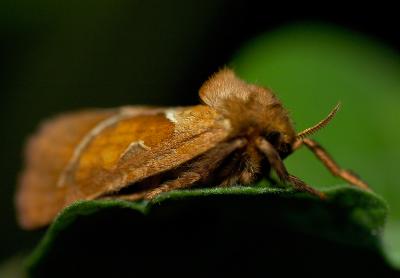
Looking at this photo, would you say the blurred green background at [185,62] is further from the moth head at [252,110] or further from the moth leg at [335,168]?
the moth head at [252,110]

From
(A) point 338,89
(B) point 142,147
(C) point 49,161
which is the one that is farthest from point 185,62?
(B) point 142,147

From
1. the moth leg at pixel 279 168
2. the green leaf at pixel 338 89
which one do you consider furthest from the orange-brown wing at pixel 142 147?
the green leaf at pixel 338 89

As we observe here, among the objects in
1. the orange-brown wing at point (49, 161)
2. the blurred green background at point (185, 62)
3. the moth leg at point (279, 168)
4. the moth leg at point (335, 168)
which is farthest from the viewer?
the blurred green background at point (185, 62)

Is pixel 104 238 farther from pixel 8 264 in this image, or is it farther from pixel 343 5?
pixel 343 5

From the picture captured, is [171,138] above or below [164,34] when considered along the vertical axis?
below

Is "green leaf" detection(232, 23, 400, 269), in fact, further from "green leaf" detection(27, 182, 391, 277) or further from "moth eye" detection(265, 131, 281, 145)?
"moth eye" detection(265, 131, 281, 145)

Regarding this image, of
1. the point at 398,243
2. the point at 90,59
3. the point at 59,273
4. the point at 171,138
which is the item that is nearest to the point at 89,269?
the point at 59,273

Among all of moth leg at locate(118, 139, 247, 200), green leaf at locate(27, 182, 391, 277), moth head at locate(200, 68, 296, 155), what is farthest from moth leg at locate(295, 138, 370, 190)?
moth leg at locate(118, 139, 247, 200)
